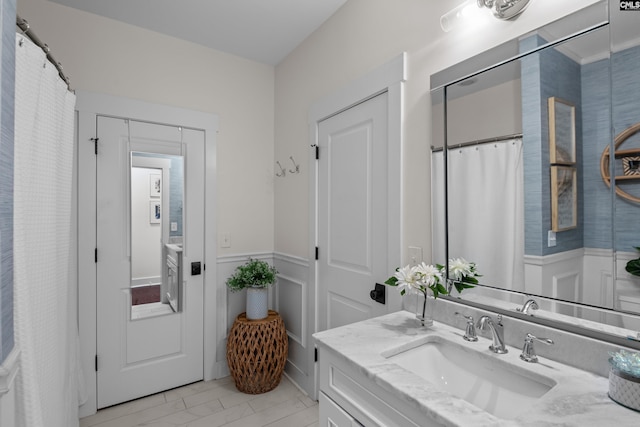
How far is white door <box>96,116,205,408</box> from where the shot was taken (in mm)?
2238

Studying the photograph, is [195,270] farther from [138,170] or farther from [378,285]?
[378,285]

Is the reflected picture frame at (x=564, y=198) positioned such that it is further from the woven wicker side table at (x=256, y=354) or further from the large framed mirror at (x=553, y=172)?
the woven wicker side table at (x=256, y=354)

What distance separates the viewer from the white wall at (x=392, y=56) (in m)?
1.33

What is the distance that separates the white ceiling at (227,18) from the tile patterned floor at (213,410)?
8.74 feet

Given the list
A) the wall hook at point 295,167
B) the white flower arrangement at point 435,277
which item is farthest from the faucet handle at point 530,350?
the wall hook at point 295,167

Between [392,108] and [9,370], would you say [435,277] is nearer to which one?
[392,108]

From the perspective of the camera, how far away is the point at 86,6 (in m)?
2.10

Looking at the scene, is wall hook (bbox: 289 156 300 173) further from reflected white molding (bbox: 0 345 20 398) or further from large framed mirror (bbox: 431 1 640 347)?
reflected white molding (bbox: 0 345 20 398)

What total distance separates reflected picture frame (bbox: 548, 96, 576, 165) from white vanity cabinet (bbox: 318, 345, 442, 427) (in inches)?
35.6

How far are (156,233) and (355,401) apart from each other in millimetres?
1938

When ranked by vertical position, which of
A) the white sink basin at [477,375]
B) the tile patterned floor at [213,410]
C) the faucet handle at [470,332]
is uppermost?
the faucet handle at [470,332]

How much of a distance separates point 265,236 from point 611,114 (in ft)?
7.91

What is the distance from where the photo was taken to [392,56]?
1.73 m

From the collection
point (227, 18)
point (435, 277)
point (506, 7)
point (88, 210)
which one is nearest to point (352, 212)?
point (435, 277)
